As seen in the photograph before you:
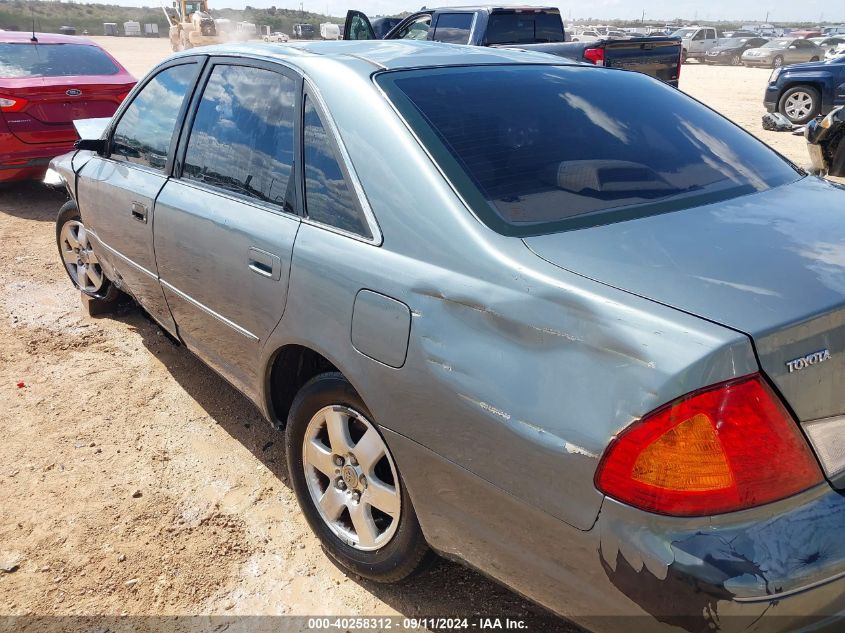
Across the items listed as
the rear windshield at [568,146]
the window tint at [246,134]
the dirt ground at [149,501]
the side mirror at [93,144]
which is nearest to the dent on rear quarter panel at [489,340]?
the rear windshield at [568,146]

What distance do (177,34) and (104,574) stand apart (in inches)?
1213

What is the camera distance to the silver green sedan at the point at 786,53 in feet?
96.4

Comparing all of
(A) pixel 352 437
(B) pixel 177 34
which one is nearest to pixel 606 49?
(A) pixel 352 437

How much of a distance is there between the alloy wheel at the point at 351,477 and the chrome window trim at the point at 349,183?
0.56 m

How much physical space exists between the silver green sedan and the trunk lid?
98.2 feet

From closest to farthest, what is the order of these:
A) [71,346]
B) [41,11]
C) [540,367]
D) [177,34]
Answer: [540,367], [71,346], [177,34], [41,11]

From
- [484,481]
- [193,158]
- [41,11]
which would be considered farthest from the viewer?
[41,11]

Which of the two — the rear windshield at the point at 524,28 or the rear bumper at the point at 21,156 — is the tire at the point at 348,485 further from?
the rear windshield at the point at 524,28

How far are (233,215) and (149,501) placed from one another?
1247mm

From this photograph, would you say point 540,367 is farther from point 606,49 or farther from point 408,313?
point 606,49

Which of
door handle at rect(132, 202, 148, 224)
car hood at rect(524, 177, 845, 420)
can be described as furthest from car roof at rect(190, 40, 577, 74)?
car hood at rect(524, 177, 845, 420)

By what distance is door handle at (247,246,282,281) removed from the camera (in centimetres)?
232

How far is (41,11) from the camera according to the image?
7369cm

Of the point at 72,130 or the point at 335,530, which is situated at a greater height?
the point at 72,130
